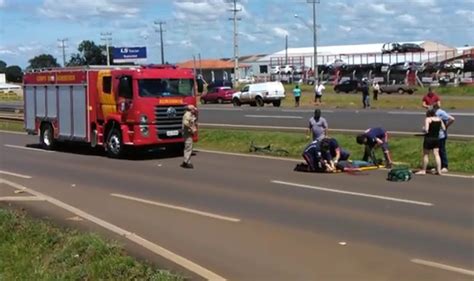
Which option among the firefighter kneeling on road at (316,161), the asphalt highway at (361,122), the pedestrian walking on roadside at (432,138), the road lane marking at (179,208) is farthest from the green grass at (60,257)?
the asphalt highway at (361,122)

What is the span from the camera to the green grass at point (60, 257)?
23.5ft

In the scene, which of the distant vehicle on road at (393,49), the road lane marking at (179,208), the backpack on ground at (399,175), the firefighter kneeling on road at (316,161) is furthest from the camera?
the distant vehicle on road at (393,49)

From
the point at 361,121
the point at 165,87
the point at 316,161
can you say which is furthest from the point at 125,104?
the point at 361,121

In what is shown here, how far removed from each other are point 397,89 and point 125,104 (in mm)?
54704

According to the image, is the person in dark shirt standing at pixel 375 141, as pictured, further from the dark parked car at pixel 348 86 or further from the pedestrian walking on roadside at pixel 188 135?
the dark parked car at pixel 348 86

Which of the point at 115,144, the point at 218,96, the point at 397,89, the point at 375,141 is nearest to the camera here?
the point at 375,141

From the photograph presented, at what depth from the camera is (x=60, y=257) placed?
804 cm

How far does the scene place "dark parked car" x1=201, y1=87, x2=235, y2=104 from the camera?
64125mm

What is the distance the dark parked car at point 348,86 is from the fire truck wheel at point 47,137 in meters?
55.4

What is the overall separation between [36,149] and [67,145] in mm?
1562

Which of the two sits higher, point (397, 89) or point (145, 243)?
point (397, 89)

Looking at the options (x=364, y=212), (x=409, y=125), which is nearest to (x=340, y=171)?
(x=364, y=212)

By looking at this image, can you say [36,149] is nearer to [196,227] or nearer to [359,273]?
[196,227]

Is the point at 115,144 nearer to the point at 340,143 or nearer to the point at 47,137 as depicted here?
the point at 47,137
